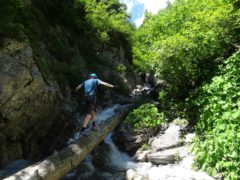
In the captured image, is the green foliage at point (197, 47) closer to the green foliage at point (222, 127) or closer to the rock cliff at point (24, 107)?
the green foliage at point (222, 127)

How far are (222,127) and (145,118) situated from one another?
565 cm

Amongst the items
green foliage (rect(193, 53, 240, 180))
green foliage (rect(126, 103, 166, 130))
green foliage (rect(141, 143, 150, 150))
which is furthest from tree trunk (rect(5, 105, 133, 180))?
green foliage (rect(193, 53, 240, 180))

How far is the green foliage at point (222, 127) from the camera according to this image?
729 cm

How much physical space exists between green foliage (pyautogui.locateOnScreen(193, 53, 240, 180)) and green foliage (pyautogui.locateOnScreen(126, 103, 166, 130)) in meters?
2.53

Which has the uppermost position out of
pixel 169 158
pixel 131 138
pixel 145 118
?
pixel 145 118

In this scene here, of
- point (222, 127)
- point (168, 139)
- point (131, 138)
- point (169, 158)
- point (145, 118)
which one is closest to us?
point (222, 127)

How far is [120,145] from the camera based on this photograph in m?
13.3

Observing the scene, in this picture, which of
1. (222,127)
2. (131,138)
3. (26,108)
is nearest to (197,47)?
(131,138)

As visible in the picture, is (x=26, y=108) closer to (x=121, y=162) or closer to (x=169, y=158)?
(x=121, y=162)

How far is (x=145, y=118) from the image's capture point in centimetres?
1333

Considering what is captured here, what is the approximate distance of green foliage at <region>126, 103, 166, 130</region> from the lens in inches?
517

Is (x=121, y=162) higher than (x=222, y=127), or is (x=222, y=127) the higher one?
(x=222, y=127)

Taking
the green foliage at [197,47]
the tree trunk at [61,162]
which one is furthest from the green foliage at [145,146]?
the green foliage at [197,47]

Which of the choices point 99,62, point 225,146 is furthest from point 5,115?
point 99,62
